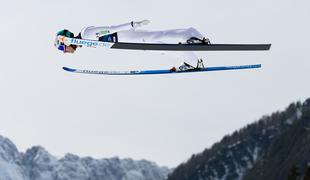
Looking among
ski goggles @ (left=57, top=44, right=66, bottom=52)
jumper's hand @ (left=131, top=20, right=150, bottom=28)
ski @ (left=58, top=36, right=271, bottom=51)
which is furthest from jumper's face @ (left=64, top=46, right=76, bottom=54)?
jumper's hand @ (left=131, top=20, right=150, bottom=28)

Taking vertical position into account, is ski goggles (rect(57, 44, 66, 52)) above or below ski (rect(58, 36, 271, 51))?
above

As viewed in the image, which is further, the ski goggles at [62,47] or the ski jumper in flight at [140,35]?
the ski goggles at [62,47]

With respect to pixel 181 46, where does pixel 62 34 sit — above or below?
above

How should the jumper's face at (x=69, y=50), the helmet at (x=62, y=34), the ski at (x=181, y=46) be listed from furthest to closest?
the helmet at (x=62, y=34) → the jumper's face at (x=69, y=50) → the ski at (x=181, y=46)

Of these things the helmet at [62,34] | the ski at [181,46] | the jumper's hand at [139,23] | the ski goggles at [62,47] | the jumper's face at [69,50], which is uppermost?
the helmet at [62,34]

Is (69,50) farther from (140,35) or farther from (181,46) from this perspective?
(181,46)

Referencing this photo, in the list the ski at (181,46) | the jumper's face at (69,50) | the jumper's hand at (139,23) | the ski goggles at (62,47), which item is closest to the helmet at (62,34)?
the ski goggles at (62,47)

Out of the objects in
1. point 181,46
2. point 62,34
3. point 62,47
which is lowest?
point 181,46

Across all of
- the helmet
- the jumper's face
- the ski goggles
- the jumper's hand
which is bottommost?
the jumper's hand

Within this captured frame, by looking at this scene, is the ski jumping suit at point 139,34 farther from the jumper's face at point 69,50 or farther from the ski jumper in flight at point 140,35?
the jumper's face at point 69,50

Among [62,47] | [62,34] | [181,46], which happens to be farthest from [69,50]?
[181,46]

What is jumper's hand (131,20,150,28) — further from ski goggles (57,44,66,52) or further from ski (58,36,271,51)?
ski goggles (57,44,66,52)

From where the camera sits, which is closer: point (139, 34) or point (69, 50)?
point (139, 34)

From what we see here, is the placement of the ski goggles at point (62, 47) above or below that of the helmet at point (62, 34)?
below
